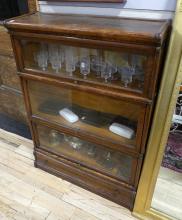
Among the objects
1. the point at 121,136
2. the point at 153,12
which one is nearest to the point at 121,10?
the point at 153,12

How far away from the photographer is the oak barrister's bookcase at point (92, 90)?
898 millimetres

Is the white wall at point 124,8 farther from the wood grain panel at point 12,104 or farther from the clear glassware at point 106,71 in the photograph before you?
the wood grain panel at point 12,104

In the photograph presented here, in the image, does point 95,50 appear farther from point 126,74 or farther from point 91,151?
point 91,151

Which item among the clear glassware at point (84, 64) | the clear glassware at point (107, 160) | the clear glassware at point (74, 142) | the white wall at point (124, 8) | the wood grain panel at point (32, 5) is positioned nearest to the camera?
the white wall at point (124, 8)

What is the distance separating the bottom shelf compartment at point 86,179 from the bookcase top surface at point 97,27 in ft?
2.84

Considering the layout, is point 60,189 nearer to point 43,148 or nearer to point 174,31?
point 43,148

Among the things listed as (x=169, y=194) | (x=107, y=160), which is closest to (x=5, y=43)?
(x=107, y=160)

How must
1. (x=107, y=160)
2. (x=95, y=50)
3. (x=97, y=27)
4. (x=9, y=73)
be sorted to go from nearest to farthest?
1. (x=97, y=27)
2. (x=95, y=50)
3. (x=107, y=160)
4. (x=9, y=73)

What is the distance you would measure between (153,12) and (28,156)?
1.36 metres

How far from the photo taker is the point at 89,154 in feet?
4.77

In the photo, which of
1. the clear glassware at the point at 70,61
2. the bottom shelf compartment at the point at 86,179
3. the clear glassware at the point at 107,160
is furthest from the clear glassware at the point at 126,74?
the bottom shelf compartment at the point at 86,179

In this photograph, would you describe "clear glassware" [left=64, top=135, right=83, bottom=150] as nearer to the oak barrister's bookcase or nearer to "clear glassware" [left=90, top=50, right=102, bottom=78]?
the oak barrister's bookcase

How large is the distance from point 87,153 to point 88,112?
0.31 meters

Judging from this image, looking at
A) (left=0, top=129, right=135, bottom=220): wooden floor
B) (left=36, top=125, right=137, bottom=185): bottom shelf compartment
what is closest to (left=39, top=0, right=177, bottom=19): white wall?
(left=36, top=125, right=137, bottom=185): bottom shelf compartment
